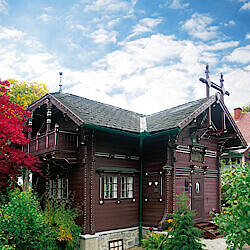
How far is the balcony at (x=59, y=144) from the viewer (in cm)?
1202

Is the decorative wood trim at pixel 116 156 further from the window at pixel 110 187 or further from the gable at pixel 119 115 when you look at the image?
the gable at pixel 119 115

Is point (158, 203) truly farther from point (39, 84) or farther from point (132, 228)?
point (39, 84)

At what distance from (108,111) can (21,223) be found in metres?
6.71

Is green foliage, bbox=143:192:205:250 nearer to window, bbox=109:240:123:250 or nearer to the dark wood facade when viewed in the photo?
the dark wood facade

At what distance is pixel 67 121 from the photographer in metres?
13.8

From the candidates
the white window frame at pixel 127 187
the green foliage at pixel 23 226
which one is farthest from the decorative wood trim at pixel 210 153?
the green foliage at pixel 23 226

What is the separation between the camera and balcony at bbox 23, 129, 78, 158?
12023 mm

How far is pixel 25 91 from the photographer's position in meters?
25.2

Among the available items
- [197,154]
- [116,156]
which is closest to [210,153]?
[197,154]

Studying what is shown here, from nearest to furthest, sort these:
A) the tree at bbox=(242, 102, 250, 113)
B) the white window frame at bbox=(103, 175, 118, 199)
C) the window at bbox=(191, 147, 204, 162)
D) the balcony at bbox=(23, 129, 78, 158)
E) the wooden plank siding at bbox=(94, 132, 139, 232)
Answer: the balcony at bbox=(23, 129, 78, 158)
the wooden plank siding at bbox=(94, 132, 139, 232)
the white window frame at bbox=(103, 175, 118, 199)
the window at bbox=(191, 147, 204, 162)
the tree at bbox=(242, 102, 250, 113)

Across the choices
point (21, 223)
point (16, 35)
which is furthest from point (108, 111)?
point (21, 223)

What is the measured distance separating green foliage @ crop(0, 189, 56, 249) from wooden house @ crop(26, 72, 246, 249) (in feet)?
5.30

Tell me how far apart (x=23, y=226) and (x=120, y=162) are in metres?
4.94

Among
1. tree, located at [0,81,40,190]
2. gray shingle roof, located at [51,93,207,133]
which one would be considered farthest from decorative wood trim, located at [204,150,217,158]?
tree, located at [0,81,40,190]
